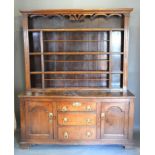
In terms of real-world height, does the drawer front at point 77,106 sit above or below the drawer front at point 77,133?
above

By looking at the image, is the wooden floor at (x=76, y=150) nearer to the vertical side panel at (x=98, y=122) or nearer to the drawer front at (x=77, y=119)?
the vertical side panel at (x=98, y=122)

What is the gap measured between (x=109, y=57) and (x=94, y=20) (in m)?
0.65

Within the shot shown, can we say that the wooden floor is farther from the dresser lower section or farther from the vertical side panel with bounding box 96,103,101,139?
the vertical side panel with bounding box 96,103,101,139

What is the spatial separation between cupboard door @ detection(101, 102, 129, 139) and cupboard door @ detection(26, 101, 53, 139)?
737mm

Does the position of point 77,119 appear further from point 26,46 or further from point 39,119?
point 26,46

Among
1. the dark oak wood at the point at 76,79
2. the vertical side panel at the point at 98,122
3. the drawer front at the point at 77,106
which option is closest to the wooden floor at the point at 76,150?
the dark oak wood at the point at 76,79

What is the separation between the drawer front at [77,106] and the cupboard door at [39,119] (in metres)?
0.18

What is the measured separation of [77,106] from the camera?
8.80 ft

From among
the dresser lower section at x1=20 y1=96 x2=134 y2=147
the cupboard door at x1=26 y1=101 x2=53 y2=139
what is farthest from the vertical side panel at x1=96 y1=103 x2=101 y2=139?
the cupboard door at x1=26 y1=101 x2=53 y2=139

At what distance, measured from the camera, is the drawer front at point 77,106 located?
2.68 meters

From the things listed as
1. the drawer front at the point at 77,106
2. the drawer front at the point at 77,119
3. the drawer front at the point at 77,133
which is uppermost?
the drawer front at the point at 77,106

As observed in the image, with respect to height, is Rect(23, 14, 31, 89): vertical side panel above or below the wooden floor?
above

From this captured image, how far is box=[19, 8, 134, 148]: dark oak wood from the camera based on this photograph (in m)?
2.69
